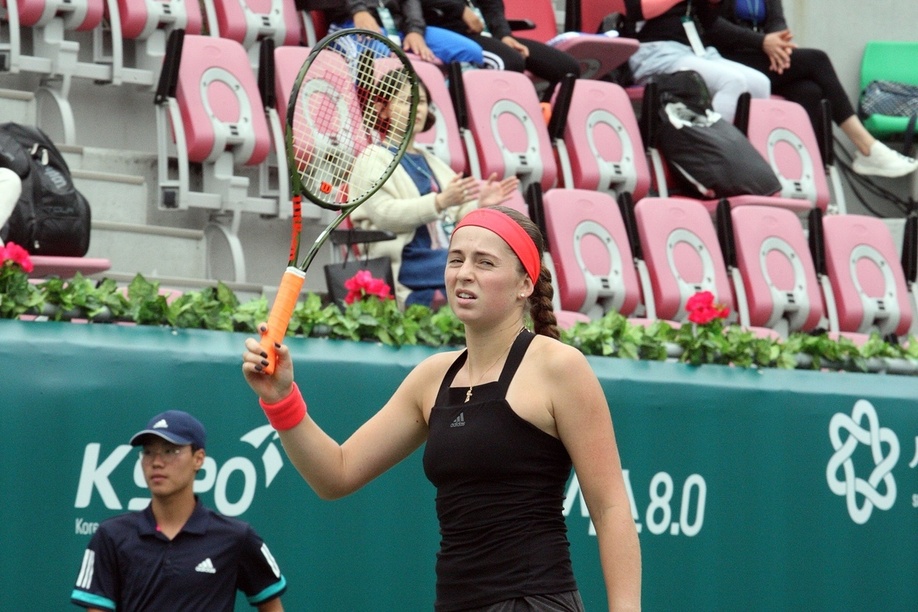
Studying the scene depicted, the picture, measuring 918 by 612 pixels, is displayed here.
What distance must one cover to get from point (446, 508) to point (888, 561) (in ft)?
13.9

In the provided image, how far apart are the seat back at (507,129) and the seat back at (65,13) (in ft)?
6.44

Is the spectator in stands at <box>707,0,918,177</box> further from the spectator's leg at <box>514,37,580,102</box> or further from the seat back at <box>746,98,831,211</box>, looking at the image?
the spectator's leg at <box>514,37,580,102</box>

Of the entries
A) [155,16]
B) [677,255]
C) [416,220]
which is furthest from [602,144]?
[416,220]

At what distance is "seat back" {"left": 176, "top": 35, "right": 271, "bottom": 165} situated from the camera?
6.88m

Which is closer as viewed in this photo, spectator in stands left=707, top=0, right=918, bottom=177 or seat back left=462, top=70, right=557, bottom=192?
seat back left=462, top=70, right=557, bottom=192

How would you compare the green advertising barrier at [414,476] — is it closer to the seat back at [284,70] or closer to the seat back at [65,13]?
the seat back at [284,70]

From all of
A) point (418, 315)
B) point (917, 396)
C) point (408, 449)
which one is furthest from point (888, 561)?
point (408, 449)

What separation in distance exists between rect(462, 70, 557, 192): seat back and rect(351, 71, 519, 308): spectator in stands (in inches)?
63.5

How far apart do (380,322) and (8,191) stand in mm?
1461

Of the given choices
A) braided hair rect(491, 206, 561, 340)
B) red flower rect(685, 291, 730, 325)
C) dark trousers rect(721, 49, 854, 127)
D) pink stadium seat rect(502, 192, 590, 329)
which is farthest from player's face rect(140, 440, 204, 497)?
dark trousers rect(721, 49, 854, 127)

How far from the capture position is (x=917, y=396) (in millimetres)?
6465

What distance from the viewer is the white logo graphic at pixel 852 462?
6207mm

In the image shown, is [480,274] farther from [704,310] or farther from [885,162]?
[885,162]

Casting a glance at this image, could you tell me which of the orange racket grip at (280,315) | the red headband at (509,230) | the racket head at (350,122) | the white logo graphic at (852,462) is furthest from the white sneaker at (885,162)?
the orange racket grip at (280,315)
